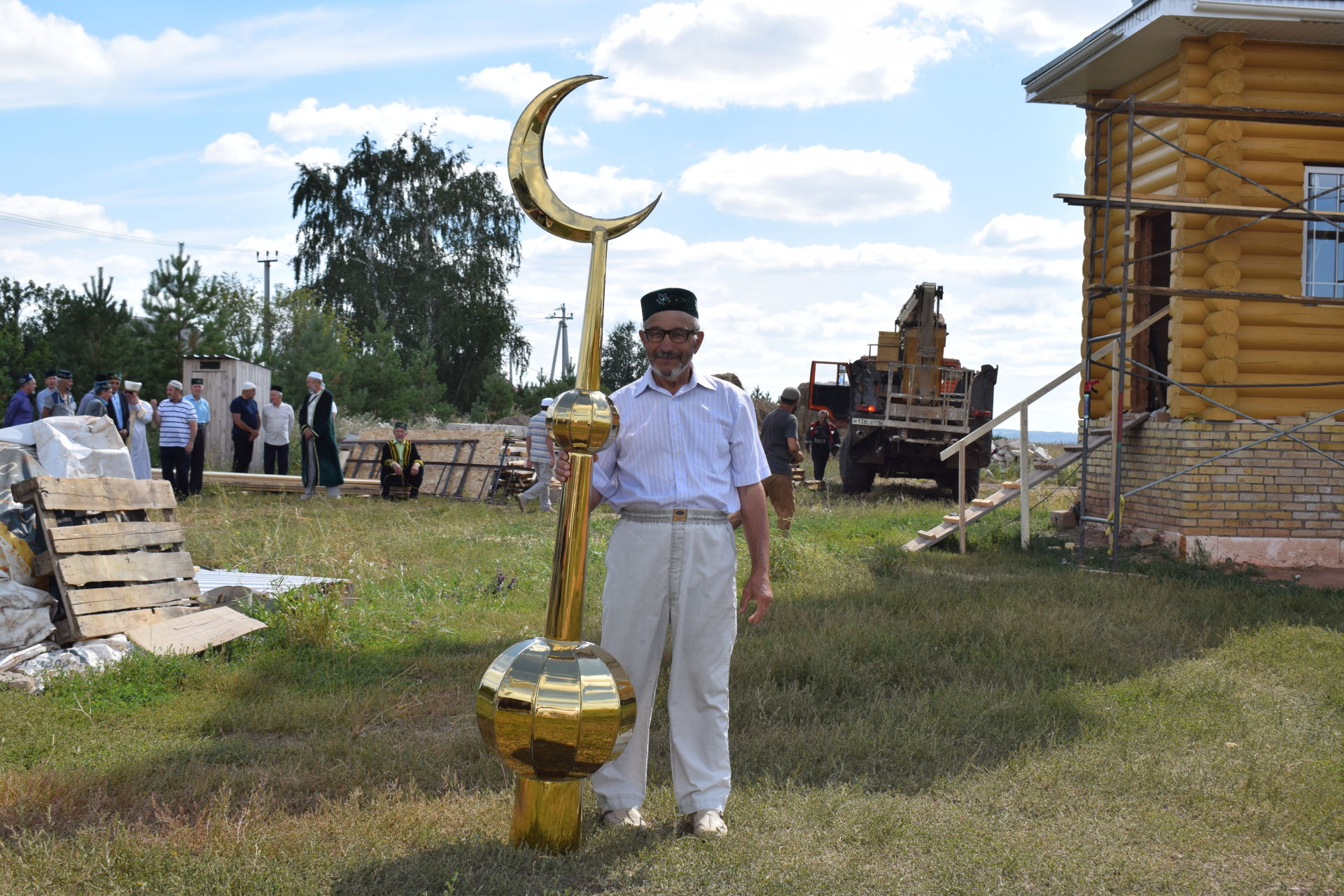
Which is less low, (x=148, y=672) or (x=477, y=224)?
(x=477, y=224)

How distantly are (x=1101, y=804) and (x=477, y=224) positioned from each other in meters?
32.9

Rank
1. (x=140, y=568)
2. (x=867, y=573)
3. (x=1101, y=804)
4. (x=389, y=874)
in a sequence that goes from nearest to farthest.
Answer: (x=389, y=874) → (x=1101, y=804) → (x=140, y=568) → (x=867, y=573)

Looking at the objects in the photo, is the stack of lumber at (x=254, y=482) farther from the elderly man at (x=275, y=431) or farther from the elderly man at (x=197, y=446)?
the elderly man at (x=275, y=431)

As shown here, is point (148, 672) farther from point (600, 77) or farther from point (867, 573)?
point (867, 573)

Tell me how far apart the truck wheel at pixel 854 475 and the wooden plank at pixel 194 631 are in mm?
12727

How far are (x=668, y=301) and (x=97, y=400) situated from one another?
10.2 metres

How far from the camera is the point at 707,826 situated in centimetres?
374

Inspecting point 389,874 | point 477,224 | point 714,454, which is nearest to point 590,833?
point 389,874

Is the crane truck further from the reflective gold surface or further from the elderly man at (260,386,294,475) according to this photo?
the reflective gold surface

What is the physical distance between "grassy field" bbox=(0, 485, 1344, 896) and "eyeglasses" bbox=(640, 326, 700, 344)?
63.9 inches

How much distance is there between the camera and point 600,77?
3402mm

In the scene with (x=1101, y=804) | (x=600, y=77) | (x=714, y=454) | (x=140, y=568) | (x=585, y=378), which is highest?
(x=600, y=77)

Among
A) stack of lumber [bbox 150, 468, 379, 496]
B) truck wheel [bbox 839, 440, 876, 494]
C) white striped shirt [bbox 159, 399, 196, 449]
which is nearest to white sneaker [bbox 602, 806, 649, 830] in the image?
white striped shirt [bbox 159, 399, 196, 449]

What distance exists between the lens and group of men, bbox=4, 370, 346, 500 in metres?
12.6
